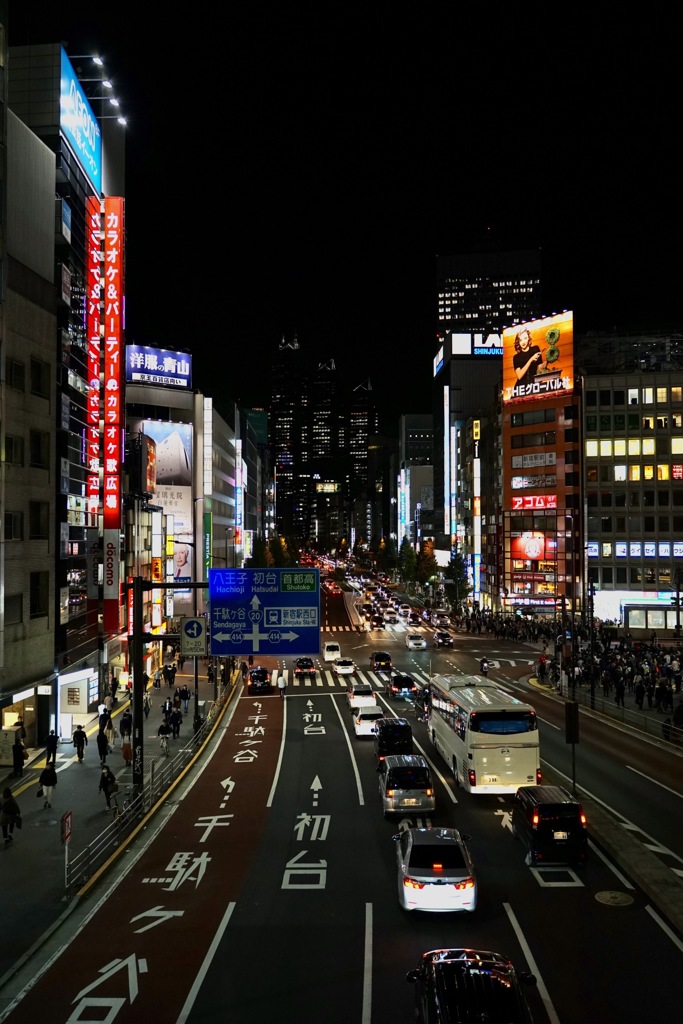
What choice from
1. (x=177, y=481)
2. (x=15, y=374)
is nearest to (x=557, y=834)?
(x=15, y=374)

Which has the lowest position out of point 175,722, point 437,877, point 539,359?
point 175,722

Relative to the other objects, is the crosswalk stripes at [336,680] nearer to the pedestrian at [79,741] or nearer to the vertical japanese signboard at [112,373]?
the vertical japanese signboard at [112,373]

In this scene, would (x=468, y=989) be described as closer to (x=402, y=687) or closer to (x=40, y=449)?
(x=40, y=449)

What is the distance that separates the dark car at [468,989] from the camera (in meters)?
9.02

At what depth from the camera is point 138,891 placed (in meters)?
15.8

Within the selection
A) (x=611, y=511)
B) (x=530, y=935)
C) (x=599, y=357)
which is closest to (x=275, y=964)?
(x=530, y=935)

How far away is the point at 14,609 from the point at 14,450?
5.89m

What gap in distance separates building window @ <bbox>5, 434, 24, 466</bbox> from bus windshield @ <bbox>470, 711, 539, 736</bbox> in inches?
740

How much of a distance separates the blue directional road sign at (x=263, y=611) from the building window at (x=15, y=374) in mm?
12069

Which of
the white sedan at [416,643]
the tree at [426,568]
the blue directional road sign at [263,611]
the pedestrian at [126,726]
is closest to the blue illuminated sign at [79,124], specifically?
the blue directional road sign at [263,611]

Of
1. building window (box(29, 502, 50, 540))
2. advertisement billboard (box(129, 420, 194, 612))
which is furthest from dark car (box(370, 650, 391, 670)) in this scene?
advertisement billboard (box(129, 420, 194, 612))

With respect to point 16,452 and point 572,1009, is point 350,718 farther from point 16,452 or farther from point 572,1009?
point 572,1009

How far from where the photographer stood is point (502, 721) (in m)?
21.9

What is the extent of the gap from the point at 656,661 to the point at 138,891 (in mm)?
38886
